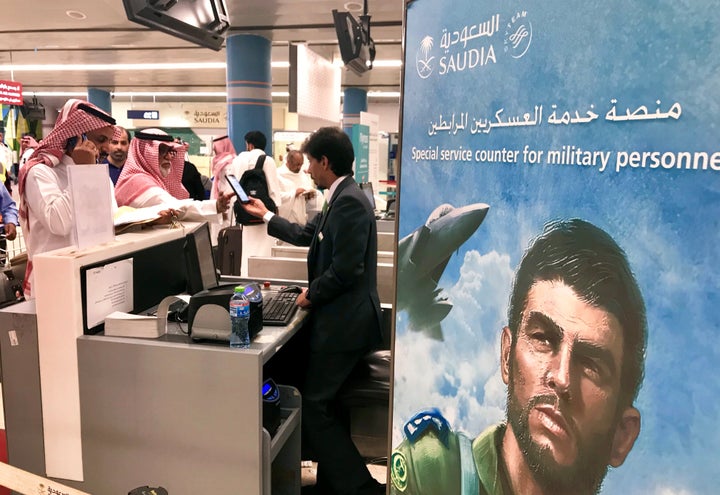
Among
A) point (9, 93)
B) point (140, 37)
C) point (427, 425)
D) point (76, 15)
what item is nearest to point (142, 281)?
point (427, 425)

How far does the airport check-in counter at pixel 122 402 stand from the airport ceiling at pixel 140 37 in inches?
103

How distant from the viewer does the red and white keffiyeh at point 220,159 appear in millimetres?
6172

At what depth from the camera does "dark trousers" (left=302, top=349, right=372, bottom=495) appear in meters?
2.43

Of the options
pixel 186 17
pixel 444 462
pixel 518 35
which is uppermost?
pixel 186 17

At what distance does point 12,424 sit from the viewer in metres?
2.11

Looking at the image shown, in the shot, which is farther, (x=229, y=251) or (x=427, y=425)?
(x=229, y=251)

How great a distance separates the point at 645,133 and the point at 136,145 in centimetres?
294

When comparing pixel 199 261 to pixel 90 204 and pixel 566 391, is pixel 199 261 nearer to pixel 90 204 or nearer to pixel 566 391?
pixel 90 204

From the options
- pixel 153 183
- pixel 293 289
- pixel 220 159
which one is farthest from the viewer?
pixel 220 159

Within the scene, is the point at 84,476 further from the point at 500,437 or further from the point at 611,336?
the point at 611,336

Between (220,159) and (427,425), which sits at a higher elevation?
(220,159)

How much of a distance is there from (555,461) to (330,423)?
1.57 metres

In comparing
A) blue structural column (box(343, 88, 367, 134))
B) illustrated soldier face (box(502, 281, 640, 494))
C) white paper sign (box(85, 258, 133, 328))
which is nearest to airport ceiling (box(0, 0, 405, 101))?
blue structural column (box(343, 88, 367, 134))

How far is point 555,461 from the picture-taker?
0.98 m
